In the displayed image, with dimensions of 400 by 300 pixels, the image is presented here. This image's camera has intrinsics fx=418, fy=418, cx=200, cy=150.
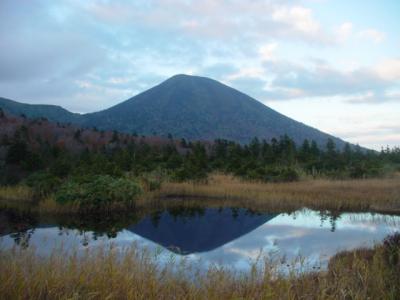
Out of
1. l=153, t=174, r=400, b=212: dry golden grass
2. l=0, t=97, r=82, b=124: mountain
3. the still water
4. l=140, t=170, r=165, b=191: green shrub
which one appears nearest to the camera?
the still water

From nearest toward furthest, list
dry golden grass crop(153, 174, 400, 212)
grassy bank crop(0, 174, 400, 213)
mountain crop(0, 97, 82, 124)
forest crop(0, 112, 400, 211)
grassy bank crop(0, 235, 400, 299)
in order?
1. grassy bank crop(0, 235, 400, 299)
2. forest crop(0, 112, 400, 211)
3. grassy bank crop(0, 174, 400, 213)
4. dry golden grass crop(153, 174, 400, 212)
5. mountain crop(0, 97, 82, 124)

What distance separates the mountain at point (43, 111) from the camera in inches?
5610

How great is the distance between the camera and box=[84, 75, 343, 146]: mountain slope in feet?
379

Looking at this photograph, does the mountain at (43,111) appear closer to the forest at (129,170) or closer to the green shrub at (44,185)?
the forest at (129,170)

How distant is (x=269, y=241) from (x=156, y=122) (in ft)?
358

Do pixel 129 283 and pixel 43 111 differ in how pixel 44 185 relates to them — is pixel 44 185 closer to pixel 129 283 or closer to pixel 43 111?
pixel 129 283

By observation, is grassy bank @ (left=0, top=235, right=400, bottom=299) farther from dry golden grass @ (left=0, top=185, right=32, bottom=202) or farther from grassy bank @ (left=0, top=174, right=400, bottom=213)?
dry golden grass @ (left=0, top=185, right=32, bottom=202)

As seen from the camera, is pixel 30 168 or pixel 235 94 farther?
pixel 235 94

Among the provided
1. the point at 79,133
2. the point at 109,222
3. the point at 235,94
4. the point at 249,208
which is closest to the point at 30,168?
the point at 109,222

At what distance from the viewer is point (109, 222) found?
15.0 metres

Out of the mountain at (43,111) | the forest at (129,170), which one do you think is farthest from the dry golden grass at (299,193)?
the mountain at (43,111)

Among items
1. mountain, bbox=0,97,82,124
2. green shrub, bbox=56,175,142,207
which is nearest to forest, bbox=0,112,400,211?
green shrub, bbox=56,175,142,207

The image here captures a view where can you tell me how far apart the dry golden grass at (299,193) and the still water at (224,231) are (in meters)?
1.17

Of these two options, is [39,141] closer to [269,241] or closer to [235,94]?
[269,241]
